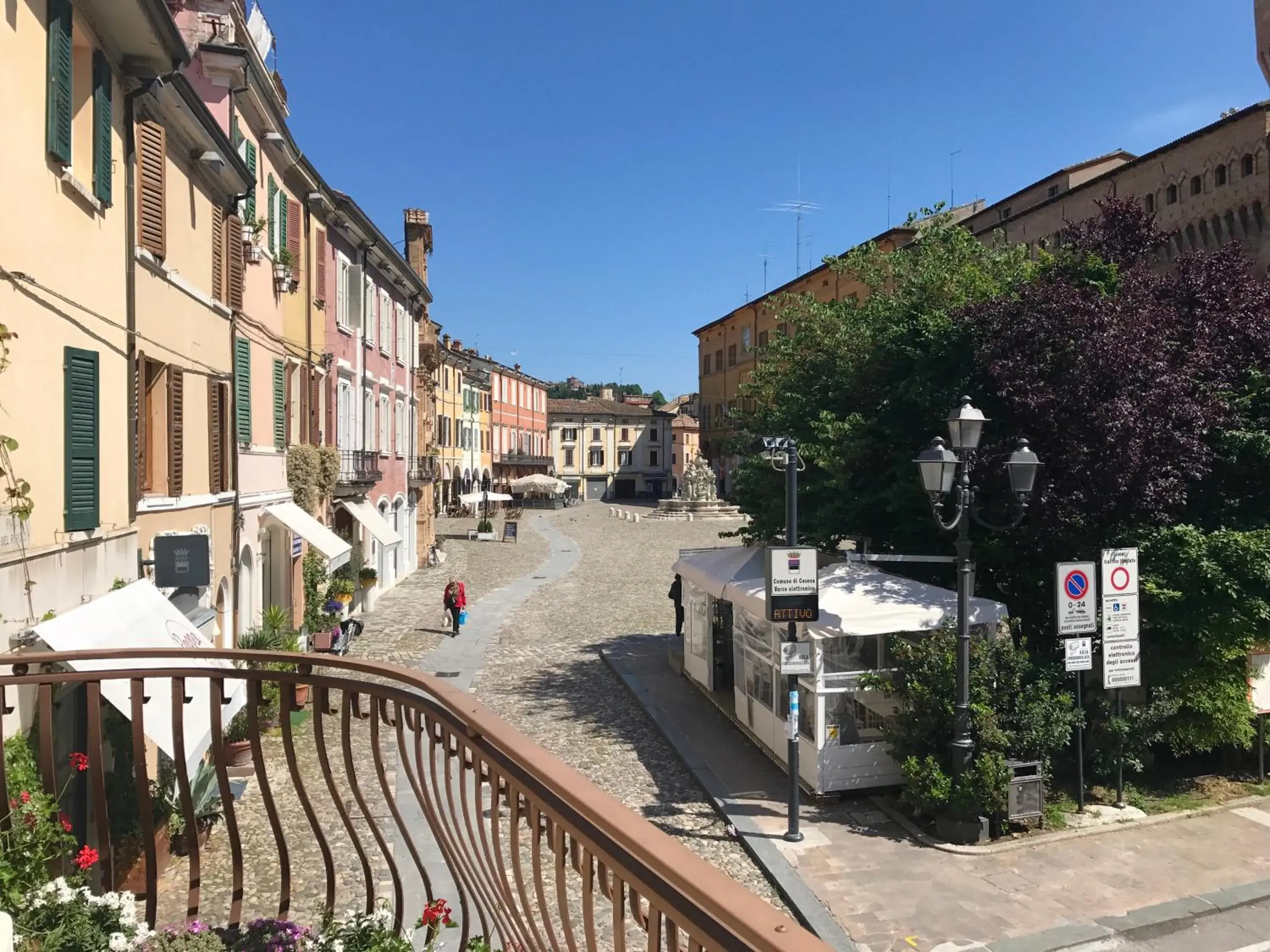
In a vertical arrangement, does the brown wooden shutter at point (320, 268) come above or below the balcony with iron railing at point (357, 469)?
above

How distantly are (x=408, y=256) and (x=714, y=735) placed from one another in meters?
28.2

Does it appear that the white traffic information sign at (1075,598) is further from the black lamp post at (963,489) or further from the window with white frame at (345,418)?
the window with white frame at (345,418)

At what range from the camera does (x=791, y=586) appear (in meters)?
9.69

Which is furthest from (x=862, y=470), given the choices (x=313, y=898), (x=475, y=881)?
(x=475, y=881)

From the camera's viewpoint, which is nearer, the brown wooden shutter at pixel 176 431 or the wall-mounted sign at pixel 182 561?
the wall-mounted sign at pixel 182 561

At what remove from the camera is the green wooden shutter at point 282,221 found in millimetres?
16438

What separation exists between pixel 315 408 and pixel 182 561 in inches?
390

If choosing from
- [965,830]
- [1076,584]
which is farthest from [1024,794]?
[1076,584]

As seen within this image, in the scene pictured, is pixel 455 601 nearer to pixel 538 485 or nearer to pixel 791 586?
pixel 791 586

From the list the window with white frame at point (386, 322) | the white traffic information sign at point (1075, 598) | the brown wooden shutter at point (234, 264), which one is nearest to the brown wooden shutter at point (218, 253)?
the brown wooden shutter at point (234, 264)

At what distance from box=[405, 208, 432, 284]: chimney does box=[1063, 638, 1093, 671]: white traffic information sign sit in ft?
100

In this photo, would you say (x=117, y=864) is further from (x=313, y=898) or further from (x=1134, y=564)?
(x=1134, y=564)

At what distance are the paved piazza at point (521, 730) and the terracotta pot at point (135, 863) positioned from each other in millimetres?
153

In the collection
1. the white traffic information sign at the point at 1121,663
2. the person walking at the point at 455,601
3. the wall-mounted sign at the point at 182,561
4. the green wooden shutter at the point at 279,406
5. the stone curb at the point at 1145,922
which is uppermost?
the green wooden shutter at the point at 279,406
